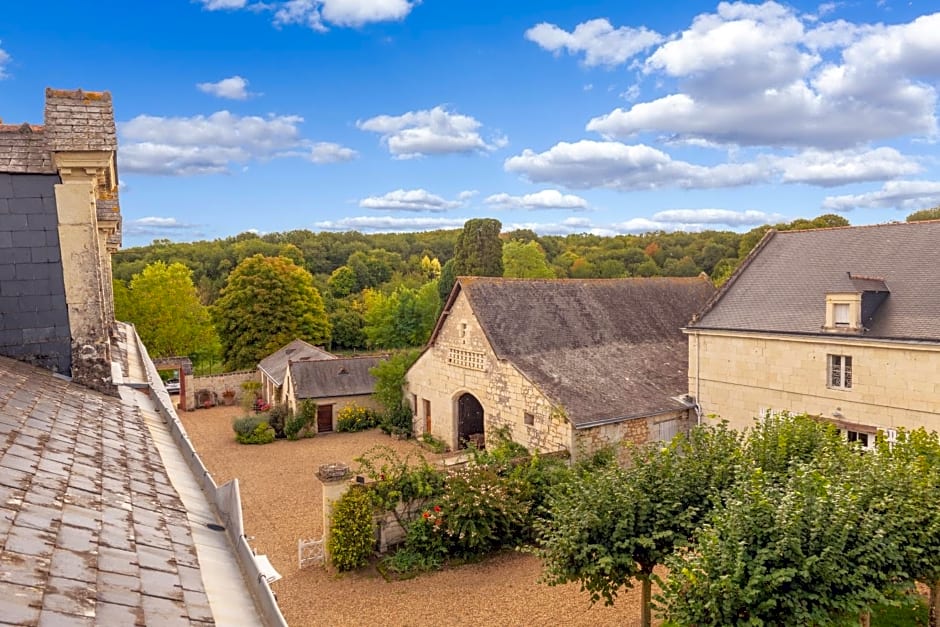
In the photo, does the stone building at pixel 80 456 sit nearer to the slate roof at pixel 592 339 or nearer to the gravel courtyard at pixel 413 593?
the gravel courtyard at pixel 413 593

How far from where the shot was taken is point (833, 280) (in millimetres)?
17047

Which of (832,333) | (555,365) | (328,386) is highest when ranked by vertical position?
(832,333)

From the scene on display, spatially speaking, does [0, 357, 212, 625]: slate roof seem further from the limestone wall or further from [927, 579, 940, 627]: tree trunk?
the limestone wall

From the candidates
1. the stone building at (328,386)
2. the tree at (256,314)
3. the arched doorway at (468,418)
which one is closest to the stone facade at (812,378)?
the arched doorway at (468,418)

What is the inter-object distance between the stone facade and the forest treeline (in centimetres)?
2856

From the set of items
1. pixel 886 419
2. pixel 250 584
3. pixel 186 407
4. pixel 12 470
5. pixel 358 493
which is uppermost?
pixel 12 470

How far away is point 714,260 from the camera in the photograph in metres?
65.1

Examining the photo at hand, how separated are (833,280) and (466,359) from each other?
11.5 m

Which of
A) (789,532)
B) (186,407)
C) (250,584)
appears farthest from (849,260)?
(186,407)

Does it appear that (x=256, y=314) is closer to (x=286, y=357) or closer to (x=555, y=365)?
(x=286, y=357)

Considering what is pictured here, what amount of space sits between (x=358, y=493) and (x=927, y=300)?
14.4 metres

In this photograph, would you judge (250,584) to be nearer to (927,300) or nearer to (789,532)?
(789,532)

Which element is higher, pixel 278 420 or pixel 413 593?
pixel 278 420

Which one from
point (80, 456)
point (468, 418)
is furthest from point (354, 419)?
point (80, 456)
